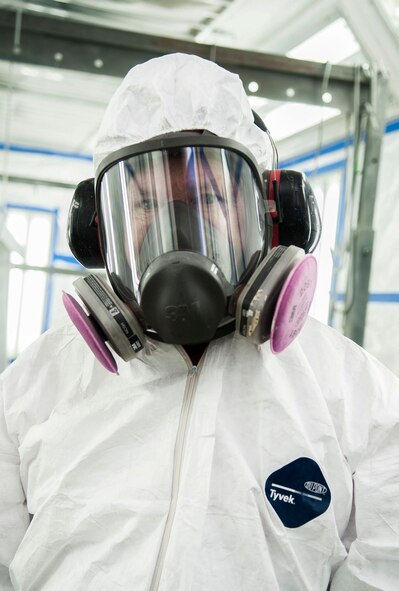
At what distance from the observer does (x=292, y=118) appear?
10.6 ft

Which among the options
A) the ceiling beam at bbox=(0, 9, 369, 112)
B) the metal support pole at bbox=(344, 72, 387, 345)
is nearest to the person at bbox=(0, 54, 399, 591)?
the ceiling beam at bbox=(0, 9, 369, 112)

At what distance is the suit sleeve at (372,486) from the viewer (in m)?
0.95

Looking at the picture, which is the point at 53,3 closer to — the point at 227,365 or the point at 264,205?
the point at 264,205

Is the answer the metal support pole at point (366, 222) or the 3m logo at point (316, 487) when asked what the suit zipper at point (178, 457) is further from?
the metal support pole at point (366, 222)

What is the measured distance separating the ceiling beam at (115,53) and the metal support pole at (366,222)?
0.55ft

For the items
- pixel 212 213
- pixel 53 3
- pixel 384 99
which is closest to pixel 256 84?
pixel 384 99

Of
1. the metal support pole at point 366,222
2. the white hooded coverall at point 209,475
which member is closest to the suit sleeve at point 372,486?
the white hooded coverall at point 209,475

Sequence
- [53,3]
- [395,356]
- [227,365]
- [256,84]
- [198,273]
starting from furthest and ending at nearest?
[395,356]
[53,3]
[256,84]
[227,365]
[198,273]

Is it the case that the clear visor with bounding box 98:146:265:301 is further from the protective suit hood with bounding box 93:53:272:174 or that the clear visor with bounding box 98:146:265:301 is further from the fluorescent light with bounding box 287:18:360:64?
the fluorescent light with bounding box 287:18:360:64

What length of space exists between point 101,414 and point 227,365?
0.83 feet

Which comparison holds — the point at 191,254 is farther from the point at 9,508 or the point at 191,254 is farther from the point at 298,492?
the point at 9,508

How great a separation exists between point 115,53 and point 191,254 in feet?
4.27

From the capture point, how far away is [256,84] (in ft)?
6.84

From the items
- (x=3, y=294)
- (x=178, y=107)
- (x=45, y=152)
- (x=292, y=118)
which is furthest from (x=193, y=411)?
(x=45, y=152)
